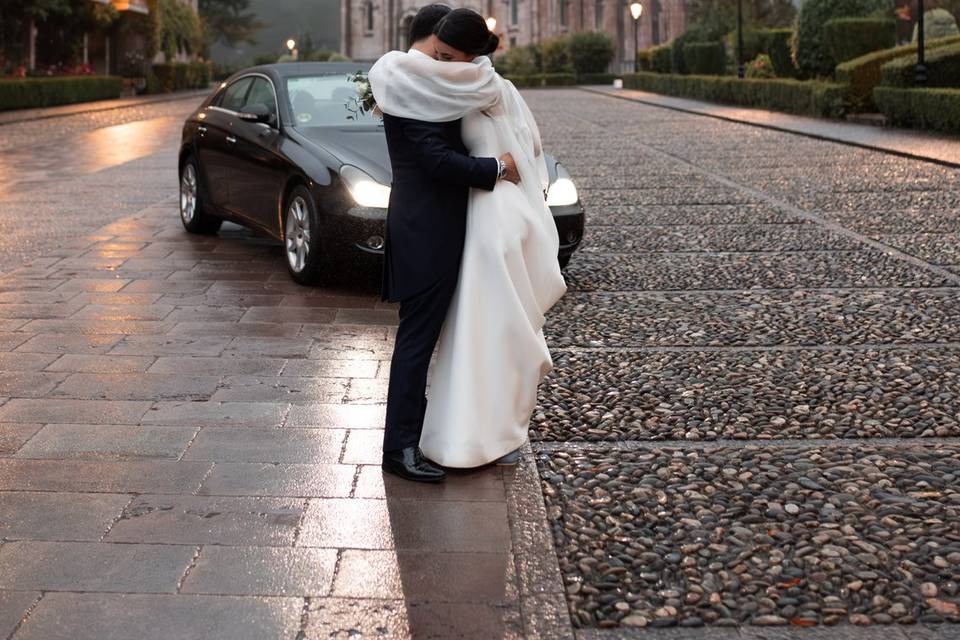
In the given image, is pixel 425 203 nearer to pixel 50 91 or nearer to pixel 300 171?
pixel 300 171

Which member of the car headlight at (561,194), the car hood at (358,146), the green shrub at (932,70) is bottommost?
the car headlight at (561,194)

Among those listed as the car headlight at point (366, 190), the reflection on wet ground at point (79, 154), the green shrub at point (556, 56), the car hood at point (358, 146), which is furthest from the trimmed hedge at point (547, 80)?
the car headlight at point (366, 190)

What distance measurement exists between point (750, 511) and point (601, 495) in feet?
1.59

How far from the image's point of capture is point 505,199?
443cm

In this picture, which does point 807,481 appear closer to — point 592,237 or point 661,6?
point 592,237

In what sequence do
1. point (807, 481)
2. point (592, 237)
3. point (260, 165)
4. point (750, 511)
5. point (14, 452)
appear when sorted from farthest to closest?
point (592, 237)
point (260, 165)
point (14, 452)
point (807, 481)
point (750, 511)

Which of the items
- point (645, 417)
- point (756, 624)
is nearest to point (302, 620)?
point (756, 624)

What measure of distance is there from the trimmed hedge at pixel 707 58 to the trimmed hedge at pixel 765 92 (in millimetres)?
1231

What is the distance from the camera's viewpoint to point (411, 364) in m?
4.54

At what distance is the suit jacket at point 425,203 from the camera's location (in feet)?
14.2

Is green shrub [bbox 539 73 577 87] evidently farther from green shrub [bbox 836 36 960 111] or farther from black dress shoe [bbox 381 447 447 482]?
black dress shoe [bbox 381 447 447 482]

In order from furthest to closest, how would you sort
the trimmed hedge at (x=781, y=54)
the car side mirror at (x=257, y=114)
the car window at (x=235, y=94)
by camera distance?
the trimmed hedge at (x=781, y=54)
the car window at (x=235, y=94)
the car side mirror at (x=257, y=114)

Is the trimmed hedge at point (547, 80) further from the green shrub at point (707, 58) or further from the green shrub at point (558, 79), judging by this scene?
the green shrub at point (707, 58)

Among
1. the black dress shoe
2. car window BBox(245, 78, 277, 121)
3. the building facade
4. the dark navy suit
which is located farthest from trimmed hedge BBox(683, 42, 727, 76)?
the black dress shoe
